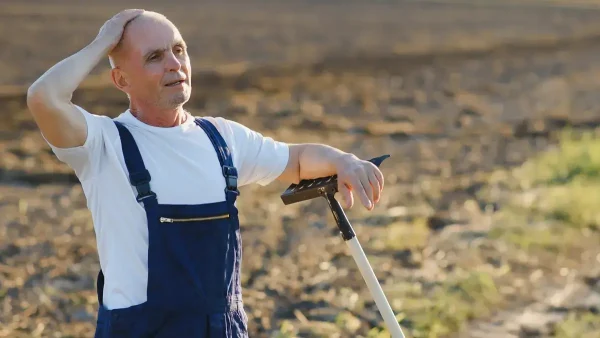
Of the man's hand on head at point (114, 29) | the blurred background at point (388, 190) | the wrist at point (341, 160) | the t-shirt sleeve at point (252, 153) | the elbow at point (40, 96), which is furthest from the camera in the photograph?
the blurred background at point (388, 190)

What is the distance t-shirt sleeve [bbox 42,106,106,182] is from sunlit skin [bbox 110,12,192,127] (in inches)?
5.6

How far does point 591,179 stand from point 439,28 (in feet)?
44.2

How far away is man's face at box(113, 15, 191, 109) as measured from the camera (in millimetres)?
2938

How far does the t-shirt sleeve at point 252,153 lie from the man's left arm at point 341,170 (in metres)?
0.04

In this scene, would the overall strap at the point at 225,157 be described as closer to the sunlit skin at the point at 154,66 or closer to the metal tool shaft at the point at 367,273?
the sunlit skin at the point at 154,66

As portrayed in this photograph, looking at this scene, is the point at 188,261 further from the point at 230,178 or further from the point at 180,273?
the point at 230,178

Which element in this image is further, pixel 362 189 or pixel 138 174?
pixel 362 189

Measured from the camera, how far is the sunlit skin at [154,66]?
2.94 meters

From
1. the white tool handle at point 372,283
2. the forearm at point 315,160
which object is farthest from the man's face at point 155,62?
the white tool handle at point 372,283

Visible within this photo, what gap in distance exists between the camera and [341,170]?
118 inches

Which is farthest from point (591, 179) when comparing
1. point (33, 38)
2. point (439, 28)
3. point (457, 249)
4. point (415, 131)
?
point (439, 28)

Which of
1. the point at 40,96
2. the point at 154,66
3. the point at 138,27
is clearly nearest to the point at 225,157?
the point at 154,66

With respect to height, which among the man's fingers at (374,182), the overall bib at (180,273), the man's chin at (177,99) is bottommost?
the overall bib at (180,273)

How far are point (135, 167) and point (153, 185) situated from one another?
0.20ft
